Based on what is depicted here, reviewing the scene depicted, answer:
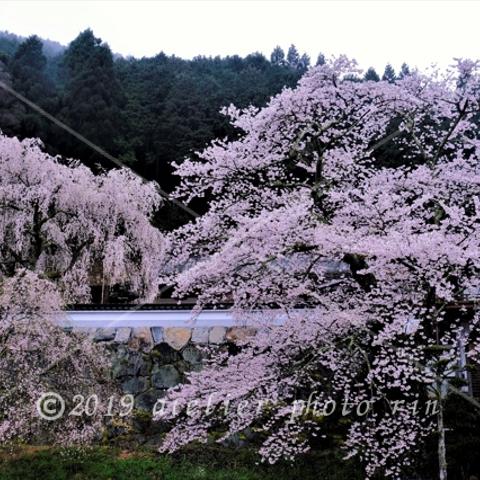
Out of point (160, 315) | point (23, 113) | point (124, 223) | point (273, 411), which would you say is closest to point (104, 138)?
point (23, 113)

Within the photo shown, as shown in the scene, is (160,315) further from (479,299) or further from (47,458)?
(479,299)

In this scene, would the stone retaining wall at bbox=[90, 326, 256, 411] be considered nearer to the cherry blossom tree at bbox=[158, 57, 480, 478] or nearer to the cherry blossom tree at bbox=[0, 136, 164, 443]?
the cherry blossom tree at bbox=[0, 136, 164, 443]

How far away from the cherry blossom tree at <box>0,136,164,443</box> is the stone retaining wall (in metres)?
0.71

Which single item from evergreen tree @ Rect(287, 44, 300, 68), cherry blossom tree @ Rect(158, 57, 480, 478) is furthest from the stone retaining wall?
evergreen tree @ Rect(287, 44, 300, 68)

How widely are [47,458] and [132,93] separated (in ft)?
63.1

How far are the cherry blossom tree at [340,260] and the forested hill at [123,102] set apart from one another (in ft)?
46.6

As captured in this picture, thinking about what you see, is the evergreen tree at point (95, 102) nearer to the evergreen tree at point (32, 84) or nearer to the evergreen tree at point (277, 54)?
the evergreen tree at point (32, 84)

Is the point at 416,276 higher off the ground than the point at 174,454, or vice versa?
the point at 416,276

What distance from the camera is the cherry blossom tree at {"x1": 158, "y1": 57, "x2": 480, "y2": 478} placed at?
650 cm

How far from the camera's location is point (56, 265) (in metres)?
10.9

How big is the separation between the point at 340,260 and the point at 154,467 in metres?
3.66

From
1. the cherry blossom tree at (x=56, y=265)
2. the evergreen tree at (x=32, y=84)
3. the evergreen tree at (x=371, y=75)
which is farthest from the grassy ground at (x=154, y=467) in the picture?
the evergreen tree at (x=371, y=75)

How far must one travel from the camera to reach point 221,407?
309 inches

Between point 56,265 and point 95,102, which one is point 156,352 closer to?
point 56,265
